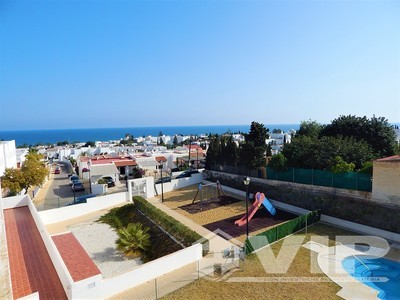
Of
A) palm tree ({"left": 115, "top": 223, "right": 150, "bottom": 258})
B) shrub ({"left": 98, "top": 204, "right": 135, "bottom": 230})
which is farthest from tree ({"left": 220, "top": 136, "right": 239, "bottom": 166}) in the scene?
palm tree ({"left": 115, "top": 223, "right": 150, "bottom": 258})

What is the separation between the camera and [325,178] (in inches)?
838

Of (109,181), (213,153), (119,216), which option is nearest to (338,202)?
(213,153)

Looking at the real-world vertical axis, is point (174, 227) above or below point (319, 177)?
below

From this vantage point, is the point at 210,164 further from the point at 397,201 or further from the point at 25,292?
the point at 25,292

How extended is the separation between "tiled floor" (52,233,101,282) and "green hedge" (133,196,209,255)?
5.38 meters

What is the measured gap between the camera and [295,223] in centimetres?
1733

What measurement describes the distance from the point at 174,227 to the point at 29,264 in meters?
8.38

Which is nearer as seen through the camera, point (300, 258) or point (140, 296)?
point (140, 296)

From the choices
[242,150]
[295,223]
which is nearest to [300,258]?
[295,223]

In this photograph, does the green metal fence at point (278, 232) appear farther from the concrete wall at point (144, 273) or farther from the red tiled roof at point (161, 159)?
the red tiled roof at point (161, 159)

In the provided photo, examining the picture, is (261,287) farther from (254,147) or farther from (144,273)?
(254,147)

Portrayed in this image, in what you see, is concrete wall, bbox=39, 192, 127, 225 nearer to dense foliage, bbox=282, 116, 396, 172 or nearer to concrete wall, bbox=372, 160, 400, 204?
dense foliage, bbox=282, 116, 396, 172

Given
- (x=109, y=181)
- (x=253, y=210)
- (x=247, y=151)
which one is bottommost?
(x=109, y=181)

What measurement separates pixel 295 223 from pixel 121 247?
1132cm
